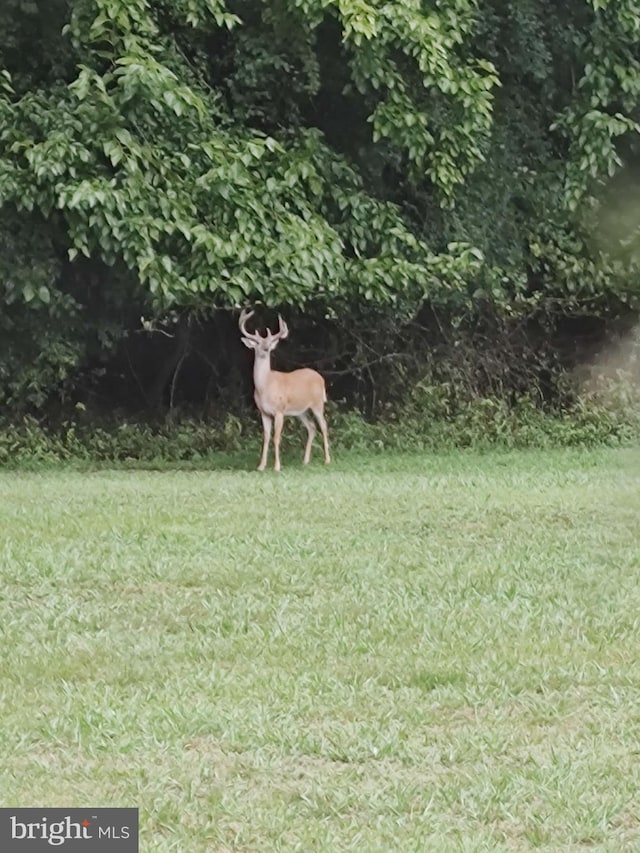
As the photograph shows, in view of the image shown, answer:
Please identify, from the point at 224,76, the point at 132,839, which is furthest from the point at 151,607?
the point at 224,76

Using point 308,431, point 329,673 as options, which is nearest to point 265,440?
point 308,431

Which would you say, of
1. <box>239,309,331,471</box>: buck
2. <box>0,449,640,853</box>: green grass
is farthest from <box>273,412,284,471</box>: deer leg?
<box>0,449,640,853</box>: green grass

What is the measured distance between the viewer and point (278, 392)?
44.3ft

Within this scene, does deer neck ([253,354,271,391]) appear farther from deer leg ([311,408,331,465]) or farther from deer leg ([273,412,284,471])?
deer leg ([311,408,331,465])

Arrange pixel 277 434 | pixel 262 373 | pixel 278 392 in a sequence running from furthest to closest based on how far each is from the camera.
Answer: pixel 278 392, pixel 262 373, pixel 277 434

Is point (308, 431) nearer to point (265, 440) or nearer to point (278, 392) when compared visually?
point (278, 392)

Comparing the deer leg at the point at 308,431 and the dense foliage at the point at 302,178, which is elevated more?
the dense foliage at the point at 302,178

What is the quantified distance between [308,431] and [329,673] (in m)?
9.01

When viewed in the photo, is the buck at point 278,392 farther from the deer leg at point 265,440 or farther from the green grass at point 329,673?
the green grass at point 329,673

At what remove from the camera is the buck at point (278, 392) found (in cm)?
1334

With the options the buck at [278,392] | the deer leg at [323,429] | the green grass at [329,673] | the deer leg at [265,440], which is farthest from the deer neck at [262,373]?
the green grass at [329,673]

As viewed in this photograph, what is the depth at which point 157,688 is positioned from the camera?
5.03m

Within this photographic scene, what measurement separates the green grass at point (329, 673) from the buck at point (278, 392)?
3916 mm

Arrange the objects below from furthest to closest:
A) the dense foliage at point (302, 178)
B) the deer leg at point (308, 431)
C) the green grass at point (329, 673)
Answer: the deer leg at point (308, 431)
the dense foliage at point (302, 178)
the green grass at point (329, 673)
